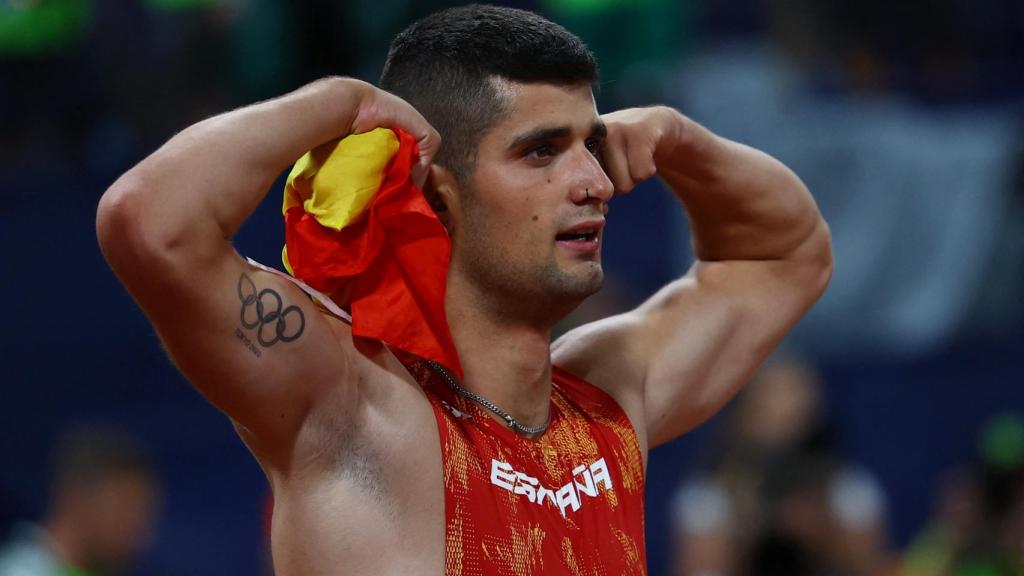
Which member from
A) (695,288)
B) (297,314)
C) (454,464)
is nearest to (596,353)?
(695,288)

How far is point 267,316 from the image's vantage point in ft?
8.12

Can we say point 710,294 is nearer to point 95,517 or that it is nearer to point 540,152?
point 540,152

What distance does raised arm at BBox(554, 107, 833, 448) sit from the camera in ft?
10.7

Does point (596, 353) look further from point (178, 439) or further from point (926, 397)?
point (926, 397)

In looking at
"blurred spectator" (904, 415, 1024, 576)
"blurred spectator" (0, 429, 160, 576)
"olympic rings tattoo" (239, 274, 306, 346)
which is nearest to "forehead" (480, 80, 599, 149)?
"olympic rings tattoo" (239, 274, 306, 346)

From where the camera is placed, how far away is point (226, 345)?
7.98 ft

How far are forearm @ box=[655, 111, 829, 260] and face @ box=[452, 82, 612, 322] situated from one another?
0.43 metres

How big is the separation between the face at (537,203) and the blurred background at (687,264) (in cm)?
265

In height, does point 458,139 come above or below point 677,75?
above

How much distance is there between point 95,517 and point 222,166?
119 inches

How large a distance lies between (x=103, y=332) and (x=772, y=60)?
132 inches

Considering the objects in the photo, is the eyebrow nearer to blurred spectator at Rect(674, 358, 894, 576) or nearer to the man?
the man

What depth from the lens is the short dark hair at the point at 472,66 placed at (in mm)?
2816

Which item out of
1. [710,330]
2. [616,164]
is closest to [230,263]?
[616,164]
